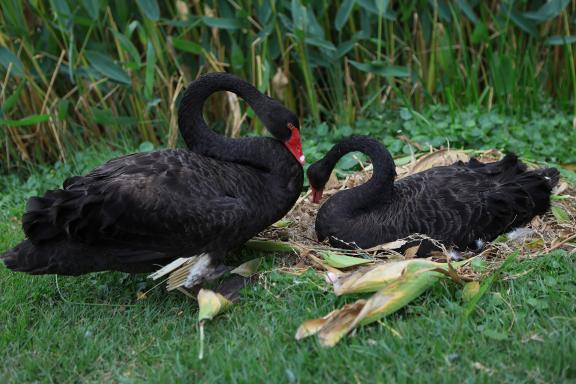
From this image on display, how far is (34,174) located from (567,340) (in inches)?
149

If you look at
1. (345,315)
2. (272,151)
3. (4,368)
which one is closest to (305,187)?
(272,151)

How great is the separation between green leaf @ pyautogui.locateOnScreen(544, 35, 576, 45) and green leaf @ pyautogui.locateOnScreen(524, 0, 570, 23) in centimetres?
15

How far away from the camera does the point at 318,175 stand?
395 centimetres

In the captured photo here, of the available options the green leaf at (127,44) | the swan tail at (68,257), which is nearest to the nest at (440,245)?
the swan tail at (68,257)

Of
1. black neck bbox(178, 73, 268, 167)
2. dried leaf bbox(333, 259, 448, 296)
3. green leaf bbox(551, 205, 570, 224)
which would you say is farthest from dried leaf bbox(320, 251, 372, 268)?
green leaf bbox(551, 205, 570, 224)

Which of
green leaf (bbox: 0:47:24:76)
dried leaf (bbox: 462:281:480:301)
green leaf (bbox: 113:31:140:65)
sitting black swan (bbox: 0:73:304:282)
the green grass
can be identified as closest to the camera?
the green grass

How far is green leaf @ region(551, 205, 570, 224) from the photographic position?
155 inches

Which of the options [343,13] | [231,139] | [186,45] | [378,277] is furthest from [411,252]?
[186,45]

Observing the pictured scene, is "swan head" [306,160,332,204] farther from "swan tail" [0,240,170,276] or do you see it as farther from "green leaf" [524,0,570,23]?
"green leaf" [524,0,570,23]

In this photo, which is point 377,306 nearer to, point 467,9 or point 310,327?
point 310,327

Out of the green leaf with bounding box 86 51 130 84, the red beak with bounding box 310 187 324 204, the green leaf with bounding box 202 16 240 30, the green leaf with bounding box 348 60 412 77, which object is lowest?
the red beak with bounding box 310 187 324 204

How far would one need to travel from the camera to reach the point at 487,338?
8.80ft

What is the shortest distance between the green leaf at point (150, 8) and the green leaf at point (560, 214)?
262cm

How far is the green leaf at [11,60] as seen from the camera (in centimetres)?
483
